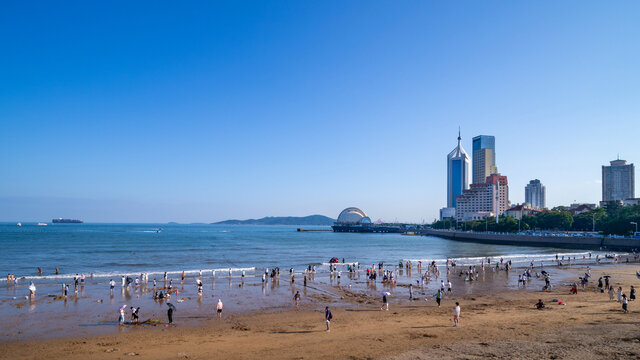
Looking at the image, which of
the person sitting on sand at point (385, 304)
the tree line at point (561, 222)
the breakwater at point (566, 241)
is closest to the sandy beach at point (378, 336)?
the person sitting on sand at point (385, 304)

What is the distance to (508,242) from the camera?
117 m

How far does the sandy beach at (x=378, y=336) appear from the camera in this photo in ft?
57.1

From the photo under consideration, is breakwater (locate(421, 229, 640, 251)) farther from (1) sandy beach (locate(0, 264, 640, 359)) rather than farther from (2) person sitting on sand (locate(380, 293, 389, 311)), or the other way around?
(2) person sitting on sand (locate(380, 293, 389, 311))

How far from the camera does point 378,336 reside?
20.1 meters

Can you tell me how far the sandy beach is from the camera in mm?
17391

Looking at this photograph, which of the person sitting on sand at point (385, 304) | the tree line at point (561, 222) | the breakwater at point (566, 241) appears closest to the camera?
the person sitting on sand at point (385, 304)

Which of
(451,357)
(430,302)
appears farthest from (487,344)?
(430,302)

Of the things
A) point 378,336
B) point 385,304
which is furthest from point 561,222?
point 378,336

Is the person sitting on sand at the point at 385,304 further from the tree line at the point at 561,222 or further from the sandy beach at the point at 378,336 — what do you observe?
the tree line at the point at 561,222

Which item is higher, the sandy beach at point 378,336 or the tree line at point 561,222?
the tree line at point 561,222

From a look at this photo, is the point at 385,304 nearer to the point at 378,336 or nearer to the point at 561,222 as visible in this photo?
the point at 378,336

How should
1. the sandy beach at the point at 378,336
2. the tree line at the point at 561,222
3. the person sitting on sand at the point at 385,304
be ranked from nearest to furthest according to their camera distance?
the sandy beach at the point at 378,336 < the person sitting on sand at the point at 385,304 < the tree line at the point at 561,222

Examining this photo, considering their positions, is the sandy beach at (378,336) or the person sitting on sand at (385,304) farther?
the person sitting on sand at (385,304)

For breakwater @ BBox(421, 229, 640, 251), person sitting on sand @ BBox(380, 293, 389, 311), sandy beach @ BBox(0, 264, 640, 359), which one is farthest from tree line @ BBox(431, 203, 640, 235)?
person sitting on sand @ BBox(380, 293, 389, 311)
